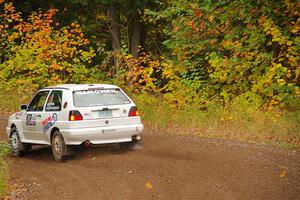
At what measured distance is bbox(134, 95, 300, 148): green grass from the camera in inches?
602

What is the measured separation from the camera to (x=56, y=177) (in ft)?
36.5

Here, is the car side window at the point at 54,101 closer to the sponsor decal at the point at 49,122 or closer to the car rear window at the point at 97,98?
the sponsor decal at the point at 49,122

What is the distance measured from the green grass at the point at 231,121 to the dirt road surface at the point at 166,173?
4.62 feet

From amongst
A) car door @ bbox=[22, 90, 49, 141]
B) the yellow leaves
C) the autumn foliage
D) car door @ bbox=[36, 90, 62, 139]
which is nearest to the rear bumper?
car door @ bbox=[36, 90, 62, 139]

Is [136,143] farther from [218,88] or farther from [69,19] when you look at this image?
[69,19]

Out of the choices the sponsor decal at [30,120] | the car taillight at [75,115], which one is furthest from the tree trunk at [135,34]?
the car taillight at [75,115]

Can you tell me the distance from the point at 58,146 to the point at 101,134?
1094 millimetres

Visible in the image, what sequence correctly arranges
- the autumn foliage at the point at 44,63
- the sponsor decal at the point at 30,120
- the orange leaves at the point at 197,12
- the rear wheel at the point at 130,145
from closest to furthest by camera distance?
the rear wheel at the point at 130,145
the sponsor decal at the point at 30,120
the orange leaves at the point at 197,12
the autumn foliage at the point at 44,63

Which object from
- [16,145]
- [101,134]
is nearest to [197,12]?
[16,145]

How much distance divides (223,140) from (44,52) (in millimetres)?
12954

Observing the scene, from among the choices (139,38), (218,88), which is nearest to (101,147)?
(218,88)

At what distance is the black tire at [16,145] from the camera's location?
585 inches

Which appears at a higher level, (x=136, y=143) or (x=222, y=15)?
(x=222, y=15)

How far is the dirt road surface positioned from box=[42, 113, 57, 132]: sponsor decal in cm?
81
